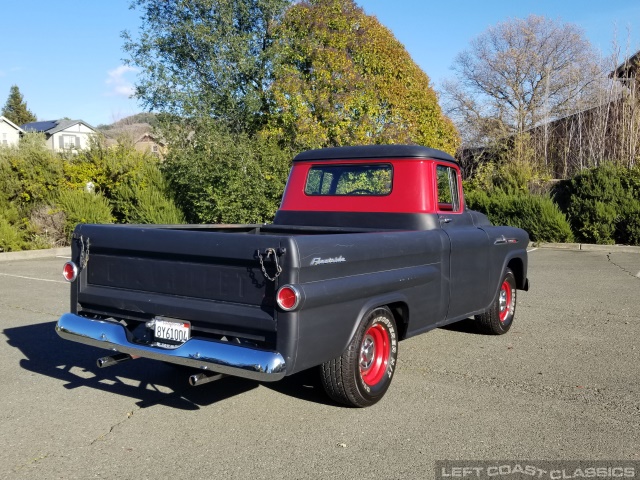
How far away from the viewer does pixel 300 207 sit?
673 cm

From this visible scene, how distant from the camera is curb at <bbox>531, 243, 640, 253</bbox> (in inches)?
670

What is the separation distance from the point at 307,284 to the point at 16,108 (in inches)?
3156

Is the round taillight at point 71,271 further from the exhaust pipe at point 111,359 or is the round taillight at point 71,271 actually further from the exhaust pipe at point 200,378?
the exhaust pipe at point 200,378

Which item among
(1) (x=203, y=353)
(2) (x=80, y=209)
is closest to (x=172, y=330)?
(1) (x=203, y=353)

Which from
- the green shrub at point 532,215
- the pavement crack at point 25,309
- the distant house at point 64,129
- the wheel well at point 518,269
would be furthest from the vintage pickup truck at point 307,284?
the distant house at point 64,129

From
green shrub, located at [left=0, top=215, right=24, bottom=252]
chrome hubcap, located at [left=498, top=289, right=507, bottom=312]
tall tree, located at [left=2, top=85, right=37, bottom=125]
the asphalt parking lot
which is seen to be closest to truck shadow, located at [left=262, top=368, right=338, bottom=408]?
the asphalt parking lot

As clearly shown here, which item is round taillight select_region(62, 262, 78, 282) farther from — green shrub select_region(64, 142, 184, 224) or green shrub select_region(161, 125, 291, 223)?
green shrub select_region(64, 142, 184, 224)

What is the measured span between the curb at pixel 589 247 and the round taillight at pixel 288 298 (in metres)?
15.4

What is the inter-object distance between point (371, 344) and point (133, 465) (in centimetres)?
190

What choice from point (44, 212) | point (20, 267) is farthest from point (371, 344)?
point (44, 212)

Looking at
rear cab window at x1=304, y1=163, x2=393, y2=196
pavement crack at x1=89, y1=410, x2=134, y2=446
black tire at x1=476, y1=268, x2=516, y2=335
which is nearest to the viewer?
pavement crack at x1=89, y1=410, x2=134, y2=446

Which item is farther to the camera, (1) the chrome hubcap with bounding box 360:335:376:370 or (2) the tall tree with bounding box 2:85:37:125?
(2) the tall tree with bounding box 2:85:37:125

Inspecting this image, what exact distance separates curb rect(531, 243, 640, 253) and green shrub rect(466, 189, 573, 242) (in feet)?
1.21

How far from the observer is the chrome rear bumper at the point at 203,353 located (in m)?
3.86
